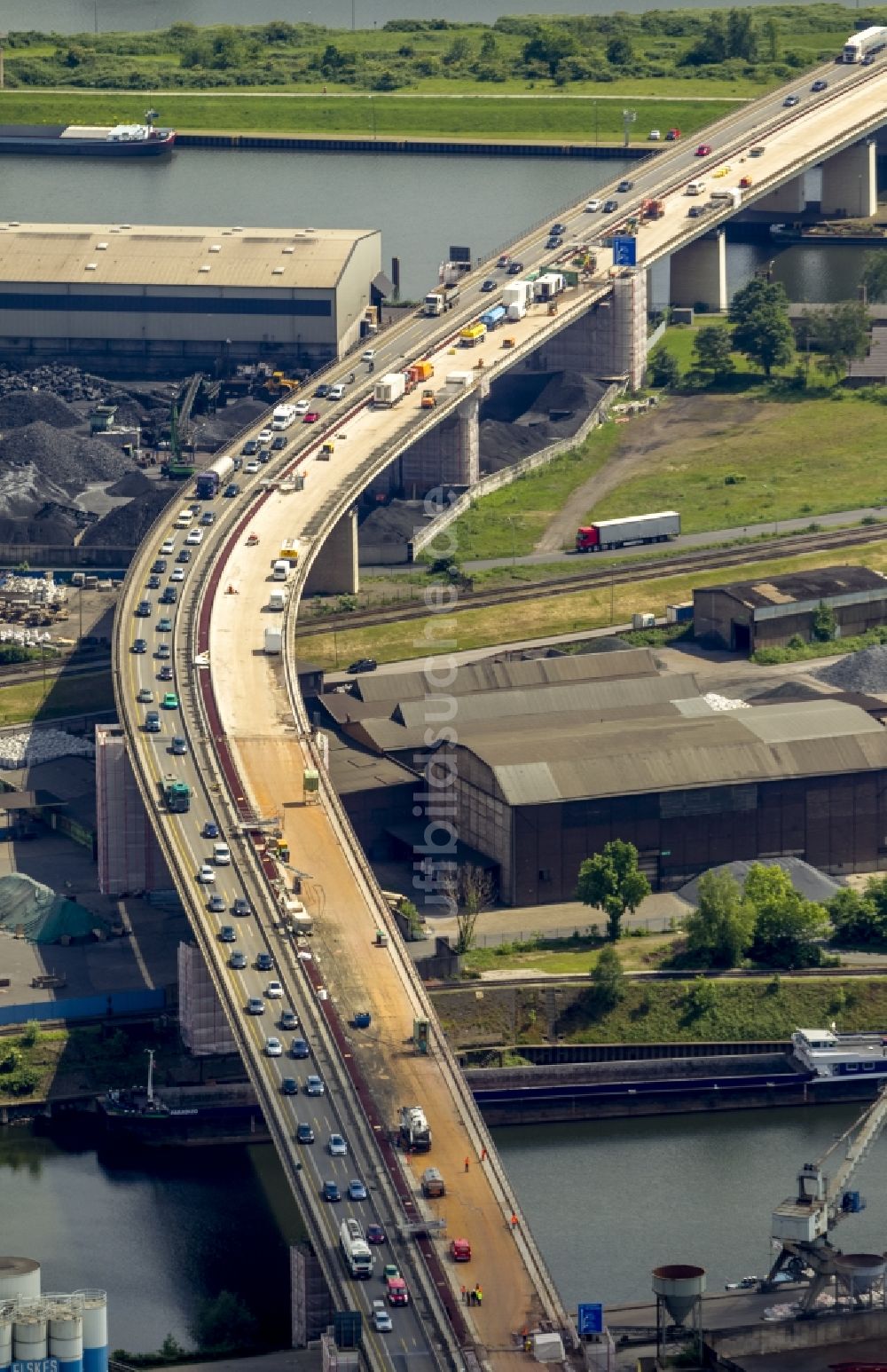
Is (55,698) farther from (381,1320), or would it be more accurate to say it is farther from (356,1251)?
(381,1320)

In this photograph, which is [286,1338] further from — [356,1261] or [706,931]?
[706,931]

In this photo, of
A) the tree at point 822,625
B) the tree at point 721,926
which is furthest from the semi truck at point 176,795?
the tree at point 822,625

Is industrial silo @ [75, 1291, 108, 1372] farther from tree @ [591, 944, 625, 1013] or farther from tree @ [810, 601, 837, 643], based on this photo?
tree @ [810, 601, 837, 643]

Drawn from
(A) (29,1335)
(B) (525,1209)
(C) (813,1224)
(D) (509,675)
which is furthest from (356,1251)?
(D) (509,675)

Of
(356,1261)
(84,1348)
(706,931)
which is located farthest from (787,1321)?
(706,931)

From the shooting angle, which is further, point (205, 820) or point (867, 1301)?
point (205, 820)

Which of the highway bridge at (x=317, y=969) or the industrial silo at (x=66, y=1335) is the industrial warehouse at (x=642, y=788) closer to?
the highway bridge at (x=317, y=969)
